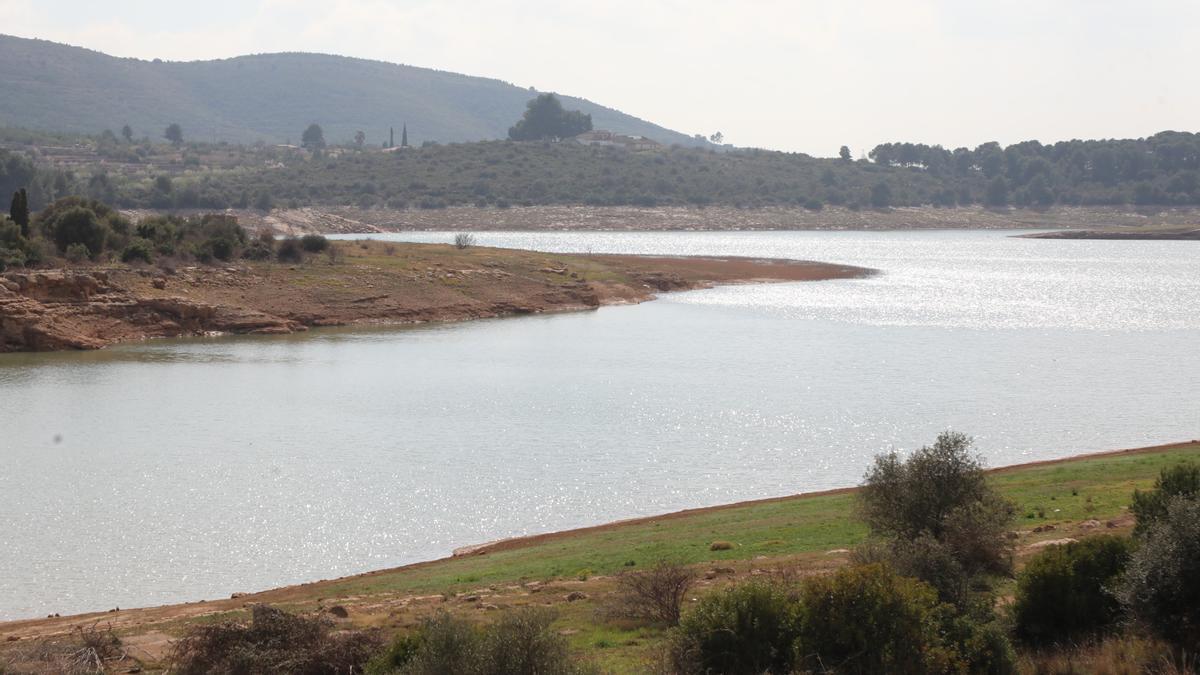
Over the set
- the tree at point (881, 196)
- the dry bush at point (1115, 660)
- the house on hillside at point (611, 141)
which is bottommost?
the dry bush at point (1115, 660)

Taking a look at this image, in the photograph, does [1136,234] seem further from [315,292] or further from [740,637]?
[740,637]

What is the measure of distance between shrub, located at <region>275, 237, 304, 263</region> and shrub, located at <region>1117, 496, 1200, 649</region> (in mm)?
56186

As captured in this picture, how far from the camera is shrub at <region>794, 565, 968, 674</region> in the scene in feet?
35.4

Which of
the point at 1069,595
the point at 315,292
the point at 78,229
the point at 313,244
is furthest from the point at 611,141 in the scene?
the point at 1069,595

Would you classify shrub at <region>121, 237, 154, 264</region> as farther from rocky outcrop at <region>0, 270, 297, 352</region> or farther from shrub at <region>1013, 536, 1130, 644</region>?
shrub at <region>1013, 536, 1130, 644</region>

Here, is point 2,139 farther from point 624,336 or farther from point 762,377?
point 762,377

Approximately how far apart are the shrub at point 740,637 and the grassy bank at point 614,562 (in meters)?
1.09

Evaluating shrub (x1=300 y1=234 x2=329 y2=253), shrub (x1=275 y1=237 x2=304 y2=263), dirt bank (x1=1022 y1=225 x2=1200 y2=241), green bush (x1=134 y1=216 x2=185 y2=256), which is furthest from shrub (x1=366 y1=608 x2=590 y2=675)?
dirt bank (x1=1022 y1=225 x2=1200 y2=241)

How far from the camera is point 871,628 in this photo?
10.8 m

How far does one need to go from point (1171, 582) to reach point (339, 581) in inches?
483

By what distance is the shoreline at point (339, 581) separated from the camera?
1625cm

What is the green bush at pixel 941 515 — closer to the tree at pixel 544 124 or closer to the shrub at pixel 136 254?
the shrub at pixel 136 254

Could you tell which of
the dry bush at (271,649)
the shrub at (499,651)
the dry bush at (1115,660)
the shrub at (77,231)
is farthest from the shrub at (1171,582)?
the shrub at (77,231)

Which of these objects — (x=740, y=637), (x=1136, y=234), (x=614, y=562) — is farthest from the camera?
(x=1136, y=234)
